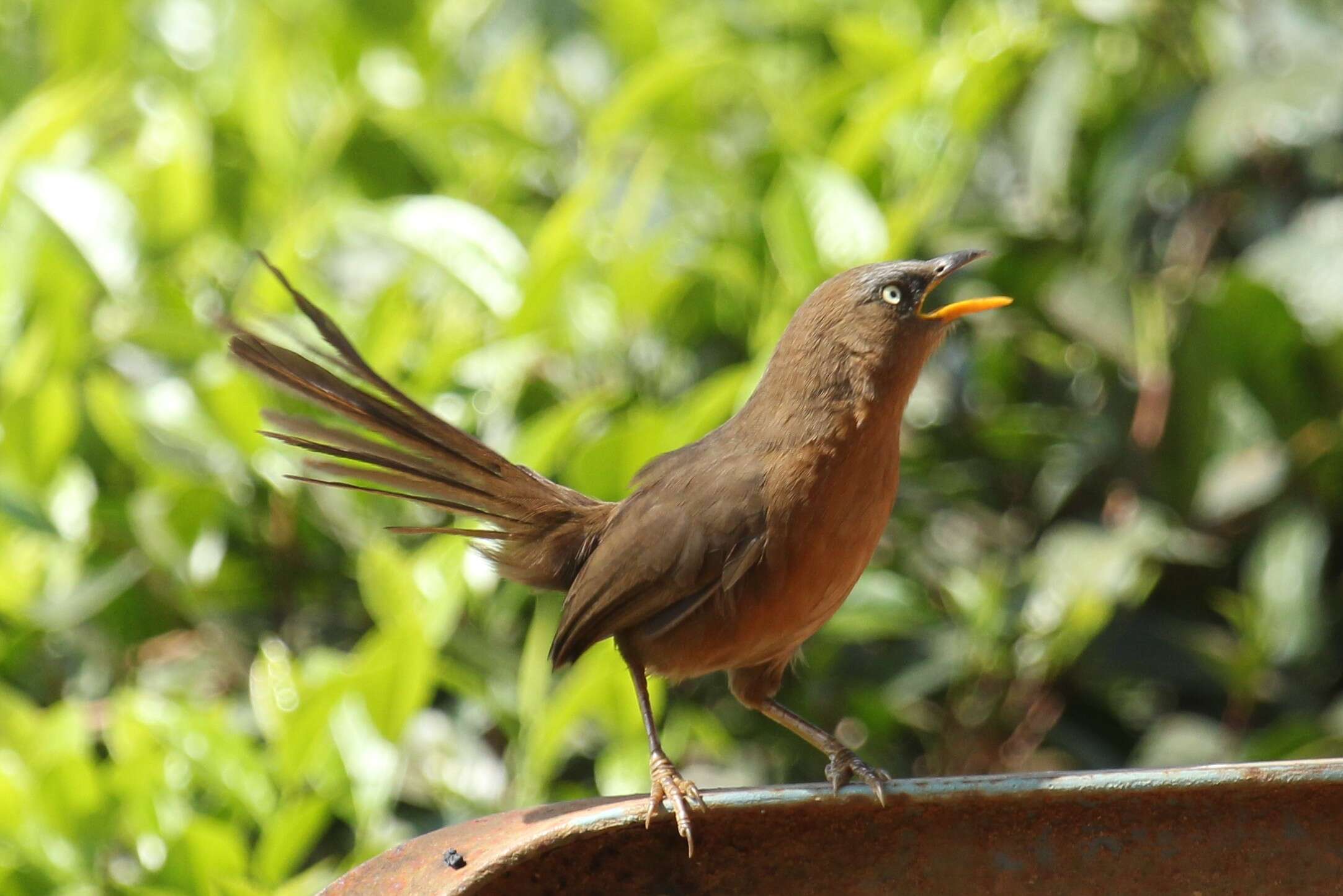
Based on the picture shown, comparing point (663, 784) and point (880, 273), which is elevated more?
point (880, 273)

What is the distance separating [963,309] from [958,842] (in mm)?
911

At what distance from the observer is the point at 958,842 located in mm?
1941

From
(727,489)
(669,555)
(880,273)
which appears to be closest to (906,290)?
(880,273)

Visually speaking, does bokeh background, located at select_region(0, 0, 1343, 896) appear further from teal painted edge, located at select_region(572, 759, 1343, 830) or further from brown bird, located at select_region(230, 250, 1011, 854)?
teal painted edge, located at select_region(572, 759, 1343, 830)

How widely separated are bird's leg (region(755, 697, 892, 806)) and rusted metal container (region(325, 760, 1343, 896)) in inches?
3.2

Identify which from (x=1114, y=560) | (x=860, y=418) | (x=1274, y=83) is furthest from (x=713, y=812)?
(x=1274, y=83)

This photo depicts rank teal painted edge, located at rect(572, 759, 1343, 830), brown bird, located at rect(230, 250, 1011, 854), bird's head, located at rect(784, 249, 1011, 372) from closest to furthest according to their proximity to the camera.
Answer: teal painted edge, located at rect(572, 759, 1343, 830), brown bird, located at rect(230, 250, 1011, 854), bird's head, located at rect(784, 249, 1011, 372)

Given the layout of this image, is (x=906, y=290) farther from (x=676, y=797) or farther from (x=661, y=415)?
(x=676, y=797)

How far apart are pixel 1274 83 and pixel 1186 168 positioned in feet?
1.69

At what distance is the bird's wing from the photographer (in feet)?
7.76

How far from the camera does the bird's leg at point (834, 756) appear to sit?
2107mm

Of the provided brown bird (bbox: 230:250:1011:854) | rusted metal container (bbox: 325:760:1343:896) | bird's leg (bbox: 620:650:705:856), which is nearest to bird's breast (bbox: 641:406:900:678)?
brown bird (bbox: 230:250:1011:854)

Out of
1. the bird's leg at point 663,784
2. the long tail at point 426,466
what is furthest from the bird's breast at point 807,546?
the long tail at point 426,466

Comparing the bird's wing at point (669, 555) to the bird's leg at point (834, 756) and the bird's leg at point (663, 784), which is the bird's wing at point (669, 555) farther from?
the bird's leg at point (834, 756)
